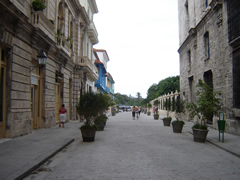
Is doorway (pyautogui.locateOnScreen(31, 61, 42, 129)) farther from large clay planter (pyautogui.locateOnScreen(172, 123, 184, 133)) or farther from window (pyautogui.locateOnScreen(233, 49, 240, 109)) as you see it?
window (pyautogui.locateOnScreen(233, 49, 240, 109))

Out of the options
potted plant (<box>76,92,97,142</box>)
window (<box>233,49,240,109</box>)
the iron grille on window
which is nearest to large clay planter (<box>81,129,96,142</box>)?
potted plant (<box>76,92,97,142</box>)

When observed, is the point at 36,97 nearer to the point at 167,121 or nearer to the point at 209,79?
the point at 167,121

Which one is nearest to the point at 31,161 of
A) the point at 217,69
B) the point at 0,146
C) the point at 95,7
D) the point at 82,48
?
the point at 0,146

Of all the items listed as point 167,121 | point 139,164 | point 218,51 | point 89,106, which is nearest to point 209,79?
point 218,51

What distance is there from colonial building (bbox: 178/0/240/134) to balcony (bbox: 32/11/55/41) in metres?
9.91

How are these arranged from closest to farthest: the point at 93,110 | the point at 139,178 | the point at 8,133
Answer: the point at 139,178
the point at 8,133
the point at 93,110

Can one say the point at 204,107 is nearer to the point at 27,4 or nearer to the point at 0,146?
the point at 0,146

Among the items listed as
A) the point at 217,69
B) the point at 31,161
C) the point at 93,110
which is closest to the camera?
the point at 31,161

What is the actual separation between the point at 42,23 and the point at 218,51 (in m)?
10.6

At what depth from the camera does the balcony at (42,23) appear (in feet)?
41.2

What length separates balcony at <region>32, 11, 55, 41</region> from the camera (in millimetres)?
12547

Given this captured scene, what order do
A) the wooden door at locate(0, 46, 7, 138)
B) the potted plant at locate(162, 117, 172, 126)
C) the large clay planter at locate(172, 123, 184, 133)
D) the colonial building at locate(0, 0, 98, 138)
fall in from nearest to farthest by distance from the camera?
the wooden door at locate(0, 46, 7, 138), the colonial building at locate(0, 0, 98, 138), the large clay planter at locate(172, 123, 184, 133), the potted plant at locate(162, 117, 172, 126)

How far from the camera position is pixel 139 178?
5105 millimetres

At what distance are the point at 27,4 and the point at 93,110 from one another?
604cm
